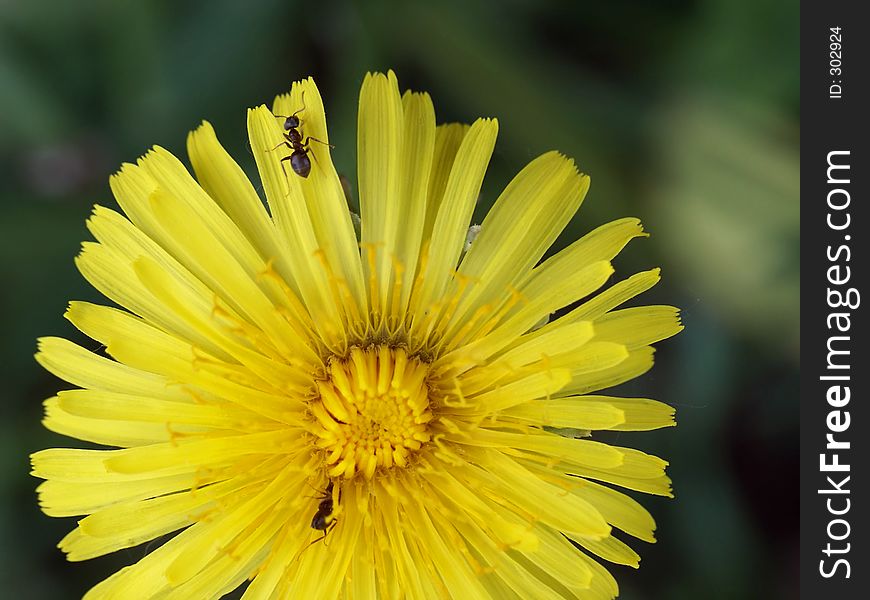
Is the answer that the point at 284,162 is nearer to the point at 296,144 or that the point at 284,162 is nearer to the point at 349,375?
the point at 296,144

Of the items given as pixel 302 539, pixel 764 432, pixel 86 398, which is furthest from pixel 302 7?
pixel 764 432

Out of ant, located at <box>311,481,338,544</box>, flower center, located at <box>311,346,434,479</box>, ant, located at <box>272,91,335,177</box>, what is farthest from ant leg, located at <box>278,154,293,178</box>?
ant, located at <box>311,481,338,544</box>

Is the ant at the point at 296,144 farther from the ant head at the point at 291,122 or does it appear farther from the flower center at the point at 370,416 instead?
the flower center at the point at 370,416

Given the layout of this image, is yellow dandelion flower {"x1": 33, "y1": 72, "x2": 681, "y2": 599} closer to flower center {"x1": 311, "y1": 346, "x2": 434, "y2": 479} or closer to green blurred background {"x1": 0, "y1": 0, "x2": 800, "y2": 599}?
flower center {"x1": 311, "y1": 346, "x2": 434, "y2": 479}

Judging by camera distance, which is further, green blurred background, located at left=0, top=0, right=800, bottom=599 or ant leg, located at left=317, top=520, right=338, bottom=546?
Result: green blurred background, located at left=0, top=0, right=800, bottom=599

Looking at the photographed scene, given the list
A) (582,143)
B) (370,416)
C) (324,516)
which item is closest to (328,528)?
(324,516)

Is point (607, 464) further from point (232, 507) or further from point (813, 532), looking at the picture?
point (813, 532)
